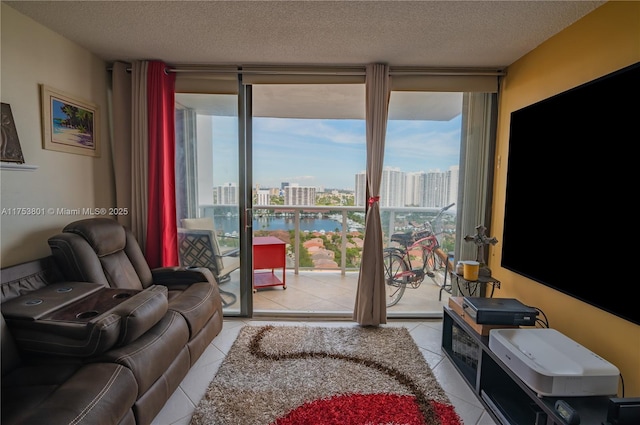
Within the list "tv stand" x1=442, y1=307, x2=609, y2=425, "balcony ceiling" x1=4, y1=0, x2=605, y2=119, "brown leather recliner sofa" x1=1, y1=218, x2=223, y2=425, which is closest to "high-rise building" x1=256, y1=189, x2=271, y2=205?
"balcony ceiling" x1=4, y1=0, x2=605, y2=119

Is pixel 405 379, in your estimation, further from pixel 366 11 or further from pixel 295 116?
pixel 295 116

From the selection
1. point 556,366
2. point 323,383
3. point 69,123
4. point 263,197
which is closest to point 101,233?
point 69,123

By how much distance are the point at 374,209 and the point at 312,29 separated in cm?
148

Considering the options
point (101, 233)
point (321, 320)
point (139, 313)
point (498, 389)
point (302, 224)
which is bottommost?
point (321, 320)

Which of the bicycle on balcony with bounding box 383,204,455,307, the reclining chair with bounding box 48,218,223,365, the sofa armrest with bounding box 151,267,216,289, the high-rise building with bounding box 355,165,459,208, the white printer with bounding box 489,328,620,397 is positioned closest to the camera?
the white printer with bounding box 489,328,620,397

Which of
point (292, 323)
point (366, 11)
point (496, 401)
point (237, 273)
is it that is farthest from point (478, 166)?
point (237, 273)

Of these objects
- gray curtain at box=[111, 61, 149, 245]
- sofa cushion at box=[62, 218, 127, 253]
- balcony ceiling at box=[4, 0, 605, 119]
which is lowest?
sofa cushion at box=[62, 218, 127, 253]

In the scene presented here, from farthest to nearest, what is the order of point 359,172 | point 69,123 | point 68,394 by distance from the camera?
1. point 359,172
2. point 69,123
3. point 68,394

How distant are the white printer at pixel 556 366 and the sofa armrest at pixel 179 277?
2146mm

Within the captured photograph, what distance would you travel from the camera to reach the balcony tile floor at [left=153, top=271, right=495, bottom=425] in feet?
5.68

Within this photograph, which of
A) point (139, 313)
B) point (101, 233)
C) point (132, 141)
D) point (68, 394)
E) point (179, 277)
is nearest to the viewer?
point (68, 394)

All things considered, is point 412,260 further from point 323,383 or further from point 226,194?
point 226,194

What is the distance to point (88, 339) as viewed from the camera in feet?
4.46

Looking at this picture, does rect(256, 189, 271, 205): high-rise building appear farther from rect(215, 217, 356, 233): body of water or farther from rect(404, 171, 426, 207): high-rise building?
rect(404, 171, 426, 207): high-rise building
